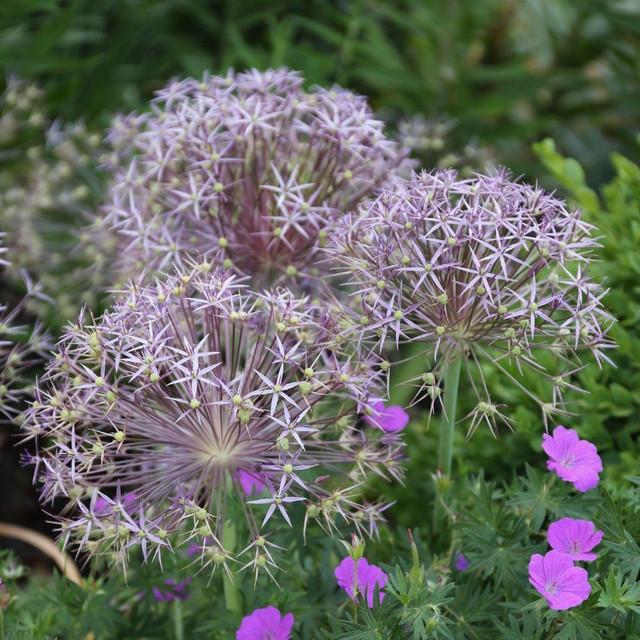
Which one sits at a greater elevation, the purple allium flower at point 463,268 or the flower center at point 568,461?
the purple allium flower at point 463,268

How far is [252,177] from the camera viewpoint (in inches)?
40.2

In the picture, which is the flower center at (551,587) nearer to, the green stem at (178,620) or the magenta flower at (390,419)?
the magenta flower at (390,419)

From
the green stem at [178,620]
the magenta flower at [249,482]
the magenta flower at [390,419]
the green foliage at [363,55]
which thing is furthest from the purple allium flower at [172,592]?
the green foliage at [363,55]

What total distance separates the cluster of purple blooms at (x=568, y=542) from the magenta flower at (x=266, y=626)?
8.8 inches

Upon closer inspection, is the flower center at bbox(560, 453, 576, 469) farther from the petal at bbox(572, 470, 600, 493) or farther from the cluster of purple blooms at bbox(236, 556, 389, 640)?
the cluster of purple blooms at bbox(236, 556, 389, 640)

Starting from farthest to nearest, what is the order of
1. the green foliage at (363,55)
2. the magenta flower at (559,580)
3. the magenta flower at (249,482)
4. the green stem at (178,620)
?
the green foliage at (363,55) < the green stem at (178,620) < the magenta flower at (249,482) < the magenta flower at (559,580)

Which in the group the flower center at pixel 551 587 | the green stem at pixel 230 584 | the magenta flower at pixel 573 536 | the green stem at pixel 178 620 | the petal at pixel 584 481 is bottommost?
the green stem at pixel 178 620

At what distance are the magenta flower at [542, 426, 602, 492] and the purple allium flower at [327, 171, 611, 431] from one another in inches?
1.5

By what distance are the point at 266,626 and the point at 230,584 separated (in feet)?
0.26

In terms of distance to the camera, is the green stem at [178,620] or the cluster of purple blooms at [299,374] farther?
the green stem at [178,620]

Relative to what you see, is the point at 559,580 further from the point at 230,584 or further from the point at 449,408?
the point at 230,584

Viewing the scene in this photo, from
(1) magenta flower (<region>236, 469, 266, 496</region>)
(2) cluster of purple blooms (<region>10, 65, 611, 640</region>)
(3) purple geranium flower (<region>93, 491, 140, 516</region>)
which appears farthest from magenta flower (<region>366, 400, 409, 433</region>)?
(3) purple geranium flower (<region>93, 491, 140, 516</region>)

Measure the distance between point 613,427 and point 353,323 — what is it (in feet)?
1.48

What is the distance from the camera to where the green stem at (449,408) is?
84 cm
